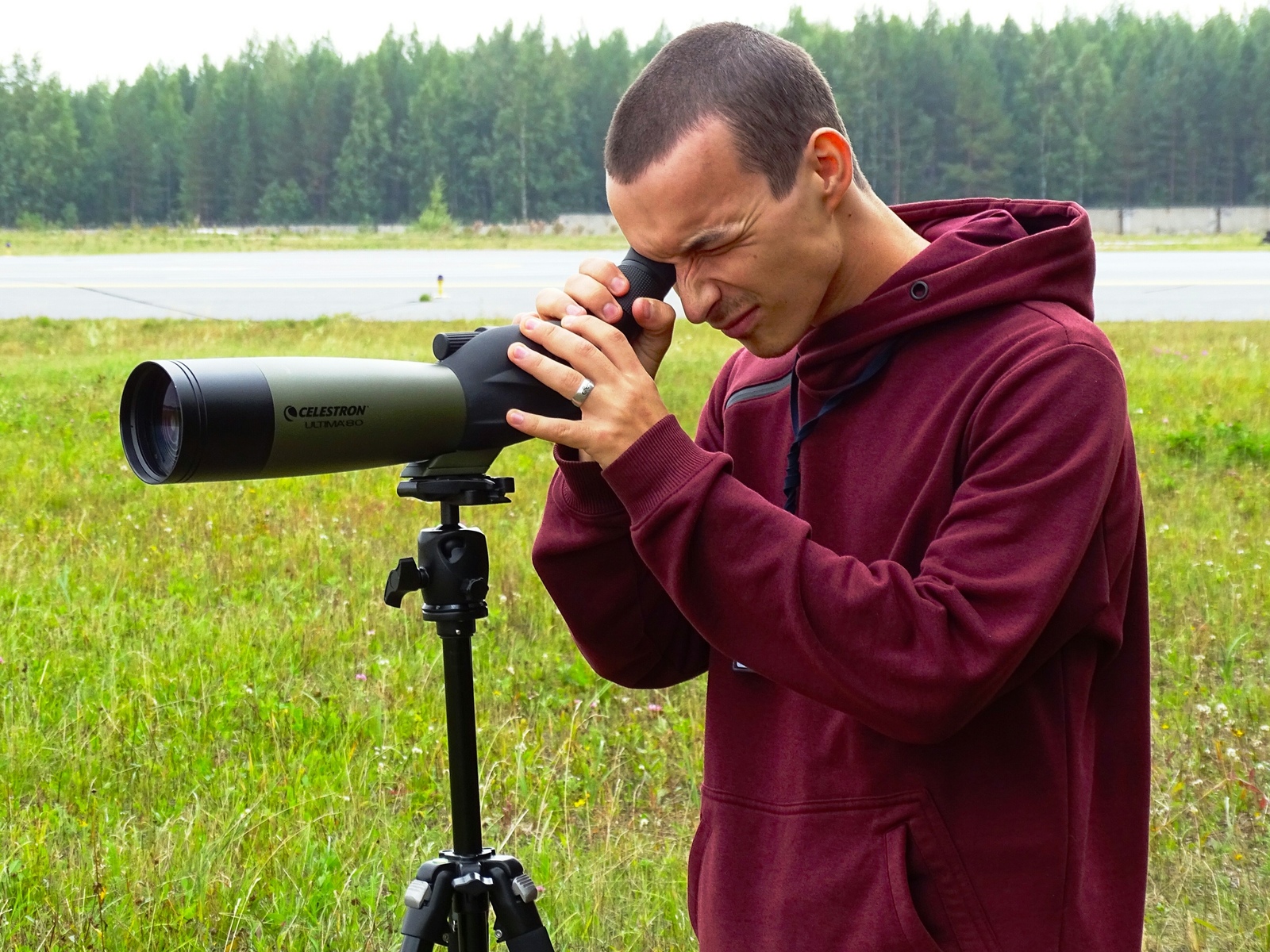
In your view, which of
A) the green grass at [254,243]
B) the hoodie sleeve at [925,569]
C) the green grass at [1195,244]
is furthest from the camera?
the green grass at [254,243]

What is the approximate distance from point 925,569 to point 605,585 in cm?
51

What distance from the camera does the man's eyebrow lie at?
1.54 metres

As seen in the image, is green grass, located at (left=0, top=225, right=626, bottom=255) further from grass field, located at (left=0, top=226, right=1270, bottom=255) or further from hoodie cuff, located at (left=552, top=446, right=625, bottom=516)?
hoodie cuff, located at (left=552, top=446, right=625, bottom=516)

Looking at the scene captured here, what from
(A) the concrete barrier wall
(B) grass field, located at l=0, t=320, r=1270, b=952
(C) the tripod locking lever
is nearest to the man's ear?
(C) the tripod locking lever

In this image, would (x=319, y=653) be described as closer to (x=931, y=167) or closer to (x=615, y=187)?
(x=615, y=187)

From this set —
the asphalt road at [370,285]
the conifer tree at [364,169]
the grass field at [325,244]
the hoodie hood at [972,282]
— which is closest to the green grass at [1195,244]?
the grass field at [325,244]

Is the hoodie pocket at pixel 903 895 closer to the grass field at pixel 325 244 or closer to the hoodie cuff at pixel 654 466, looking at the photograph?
the hoodie cuff at pixel 654 466

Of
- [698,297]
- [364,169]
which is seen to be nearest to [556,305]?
[698,297]

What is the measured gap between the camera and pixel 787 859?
1526 mm

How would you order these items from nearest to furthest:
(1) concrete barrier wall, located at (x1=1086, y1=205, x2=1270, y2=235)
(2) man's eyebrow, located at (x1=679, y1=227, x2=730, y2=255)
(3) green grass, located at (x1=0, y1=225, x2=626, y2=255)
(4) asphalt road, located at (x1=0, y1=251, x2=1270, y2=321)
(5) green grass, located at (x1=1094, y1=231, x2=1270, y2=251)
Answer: (2) man's eyebrow, located at (x1=679, y1=227, x2=730, y2=255)
(4) asphalt road, located at (x1=0, y1=251, x2=1270, y2=321)
(5) green grass, located at (x1=1094, y1=231, x2=1270, y2=251)
(3) green grass, located at (x1=0, y1=225, x2=626, y2=255)
(1) concrete barrier wall, located at (x1=1086, y1=205, x2=1270, y2=235)

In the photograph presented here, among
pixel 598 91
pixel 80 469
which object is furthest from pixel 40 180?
pixel 80 469

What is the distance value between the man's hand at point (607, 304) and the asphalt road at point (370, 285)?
1318cm

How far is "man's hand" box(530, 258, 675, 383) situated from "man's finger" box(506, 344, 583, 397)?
0.33 ft

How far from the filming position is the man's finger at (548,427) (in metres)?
1.44
